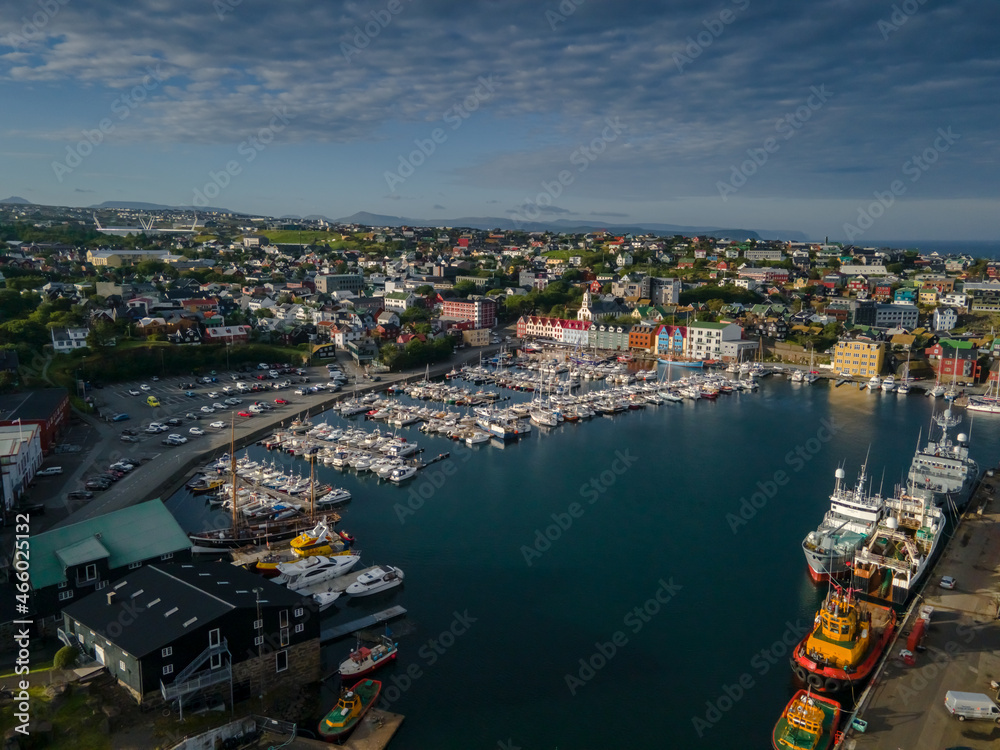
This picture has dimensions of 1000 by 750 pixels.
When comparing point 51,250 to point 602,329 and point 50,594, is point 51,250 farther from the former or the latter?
point 50,594

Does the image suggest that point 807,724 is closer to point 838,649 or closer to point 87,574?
point 838,649

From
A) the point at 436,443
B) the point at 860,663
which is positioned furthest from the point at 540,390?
the point at 860,663

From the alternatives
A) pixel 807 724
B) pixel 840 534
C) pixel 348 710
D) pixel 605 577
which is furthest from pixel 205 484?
pixel 840 534

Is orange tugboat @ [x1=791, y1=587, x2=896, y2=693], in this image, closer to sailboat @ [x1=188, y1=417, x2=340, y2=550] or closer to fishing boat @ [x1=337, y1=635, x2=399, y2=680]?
fishing boat @ [x1=337, y1=635, x2=399, y2=680]

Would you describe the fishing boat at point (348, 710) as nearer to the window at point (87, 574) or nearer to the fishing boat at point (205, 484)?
the window at point (87, 574)

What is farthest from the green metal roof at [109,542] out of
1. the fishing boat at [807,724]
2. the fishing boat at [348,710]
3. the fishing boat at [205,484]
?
the fishing boat at [807,724]
